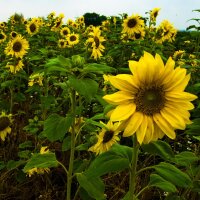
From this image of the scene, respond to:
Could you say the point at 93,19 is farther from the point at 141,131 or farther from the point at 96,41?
the point at 141,131

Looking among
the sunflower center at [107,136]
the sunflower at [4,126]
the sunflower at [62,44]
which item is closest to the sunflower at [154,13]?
the sunflower at [62,44]

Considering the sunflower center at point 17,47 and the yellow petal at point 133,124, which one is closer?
the yellow petal at point 133,124

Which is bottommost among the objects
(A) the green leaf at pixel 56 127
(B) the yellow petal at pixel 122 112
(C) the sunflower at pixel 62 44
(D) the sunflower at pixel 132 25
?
(A) the green leaf at pixel 56 127

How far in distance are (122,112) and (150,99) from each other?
125 millimetres

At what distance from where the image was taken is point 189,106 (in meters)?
1.52

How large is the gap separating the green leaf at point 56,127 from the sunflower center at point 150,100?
0.49 m

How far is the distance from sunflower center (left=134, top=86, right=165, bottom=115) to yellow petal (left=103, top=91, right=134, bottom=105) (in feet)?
0.12

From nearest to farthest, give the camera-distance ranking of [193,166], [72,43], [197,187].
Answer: [197,187] → [193,166] → [72,43]

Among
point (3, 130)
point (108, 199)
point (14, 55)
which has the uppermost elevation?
point (14, 55)

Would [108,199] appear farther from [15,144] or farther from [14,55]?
[14,55]

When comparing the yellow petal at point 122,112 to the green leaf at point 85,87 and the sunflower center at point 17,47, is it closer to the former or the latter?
the green leaf at point 85,87

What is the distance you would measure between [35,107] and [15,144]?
596 mm

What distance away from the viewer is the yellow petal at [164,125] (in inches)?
59.3

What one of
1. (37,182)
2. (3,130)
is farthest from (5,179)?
(3,130)
